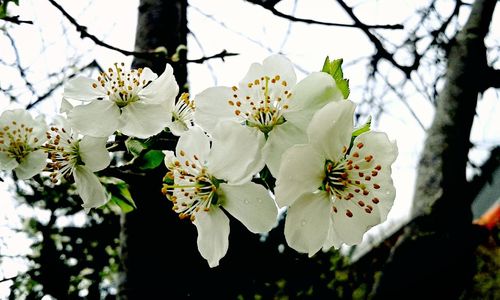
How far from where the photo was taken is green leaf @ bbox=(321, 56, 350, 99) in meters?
0.72

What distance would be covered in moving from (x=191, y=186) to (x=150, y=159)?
137mm

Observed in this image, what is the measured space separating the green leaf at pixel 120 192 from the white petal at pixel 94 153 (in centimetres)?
19

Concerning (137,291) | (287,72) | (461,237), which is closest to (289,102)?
(287,72)

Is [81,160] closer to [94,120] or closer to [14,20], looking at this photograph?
[94,120]

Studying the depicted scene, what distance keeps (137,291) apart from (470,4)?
250 centimetres

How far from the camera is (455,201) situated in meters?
2.08

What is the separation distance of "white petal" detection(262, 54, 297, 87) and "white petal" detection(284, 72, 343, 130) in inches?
2.0

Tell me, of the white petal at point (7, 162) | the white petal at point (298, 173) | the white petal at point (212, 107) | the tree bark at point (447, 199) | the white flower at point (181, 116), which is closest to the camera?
the white petal at point (298, 173)

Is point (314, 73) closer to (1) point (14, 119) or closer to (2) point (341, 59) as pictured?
(2) point (341, 59)

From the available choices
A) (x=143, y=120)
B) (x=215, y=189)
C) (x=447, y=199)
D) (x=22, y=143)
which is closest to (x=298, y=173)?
(x=215, y=189)

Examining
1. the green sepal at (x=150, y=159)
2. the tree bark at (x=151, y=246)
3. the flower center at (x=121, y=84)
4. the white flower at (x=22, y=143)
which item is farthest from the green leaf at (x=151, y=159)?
the tree bark at (x=151, y=246)

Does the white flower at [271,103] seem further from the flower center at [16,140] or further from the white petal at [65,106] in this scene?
the flower center at [16,140]

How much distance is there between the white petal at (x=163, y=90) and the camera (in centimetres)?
78

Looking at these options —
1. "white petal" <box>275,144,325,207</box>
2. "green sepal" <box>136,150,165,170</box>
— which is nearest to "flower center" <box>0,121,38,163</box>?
"green sepal" <box>136,150,165,170</box>
